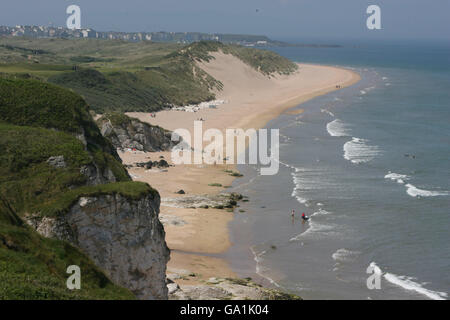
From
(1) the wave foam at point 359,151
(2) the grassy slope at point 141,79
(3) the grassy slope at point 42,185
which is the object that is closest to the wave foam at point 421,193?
(1) the wave foam at point 359,151

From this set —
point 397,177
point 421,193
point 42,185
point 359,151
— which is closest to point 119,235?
point 42,185

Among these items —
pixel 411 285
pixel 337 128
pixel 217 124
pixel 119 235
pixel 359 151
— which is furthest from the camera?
pixel 217 124

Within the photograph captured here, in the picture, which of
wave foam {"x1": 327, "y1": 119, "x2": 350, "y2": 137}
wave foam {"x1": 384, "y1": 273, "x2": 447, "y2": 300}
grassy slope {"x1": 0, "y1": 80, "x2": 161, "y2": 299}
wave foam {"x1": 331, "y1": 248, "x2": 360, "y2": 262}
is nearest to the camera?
grassy slope {"x1": 0, "y1": 80, "x2": 161, "y2": 299}

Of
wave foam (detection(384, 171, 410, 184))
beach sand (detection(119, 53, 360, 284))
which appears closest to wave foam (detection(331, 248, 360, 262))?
beach sand (detection(119, 53, 360, 284))

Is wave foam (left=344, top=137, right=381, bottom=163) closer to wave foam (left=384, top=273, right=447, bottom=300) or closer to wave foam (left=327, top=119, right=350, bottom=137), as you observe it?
wave foam (left=327, top=119, right=350, bottom=137)

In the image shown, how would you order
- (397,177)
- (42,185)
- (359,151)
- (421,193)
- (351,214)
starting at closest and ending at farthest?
(42,185) → (351,214) → (421,193) → (397,177) → (359,151)

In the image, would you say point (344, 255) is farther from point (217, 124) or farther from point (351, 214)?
point (217, 124)
